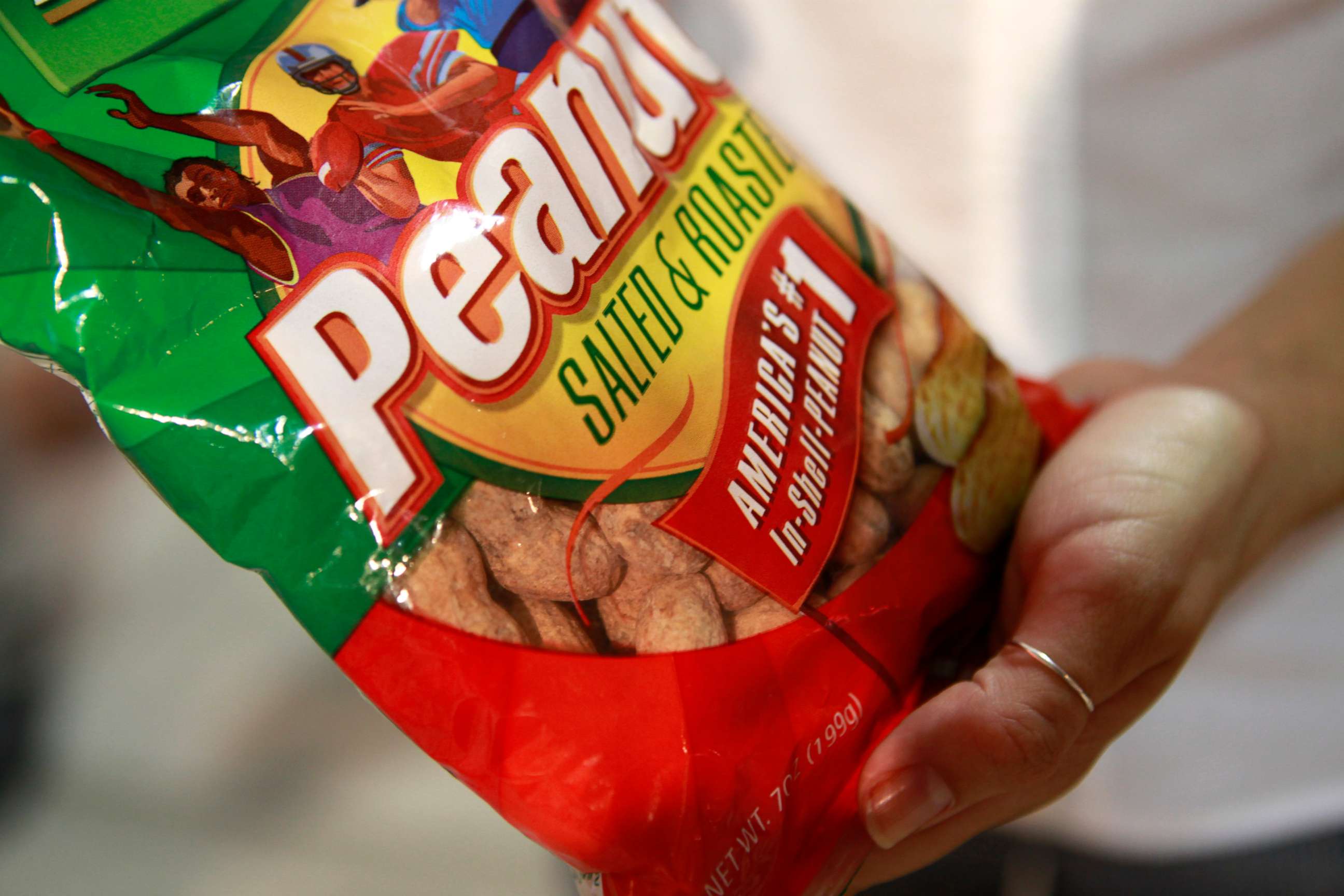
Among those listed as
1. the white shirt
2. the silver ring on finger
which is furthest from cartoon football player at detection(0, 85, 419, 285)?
the white shirt

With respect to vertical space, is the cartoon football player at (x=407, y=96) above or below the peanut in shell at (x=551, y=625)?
above

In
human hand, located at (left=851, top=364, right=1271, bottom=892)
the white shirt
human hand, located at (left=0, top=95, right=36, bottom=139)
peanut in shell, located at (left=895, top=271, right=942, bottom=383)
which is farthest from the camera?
the white shirt

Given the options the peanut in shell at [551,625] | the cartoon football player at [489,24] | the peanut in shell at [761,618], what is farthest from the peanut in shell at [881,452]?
the cartoon football player at [489,24]

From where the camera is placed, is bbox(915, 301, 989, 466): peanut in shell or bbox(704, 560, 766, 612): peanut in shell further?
bbox(915, 301, 989, 466): peanut in shell

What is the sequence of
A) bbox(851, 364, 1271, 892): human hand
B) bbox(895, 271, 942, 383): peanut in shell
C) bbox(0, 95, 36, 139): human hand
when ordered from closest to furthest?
1. bbox(0, 95, 36, 139): human hand
2. bbox(851, 364, 1271, 892): human hand
3. bbox(895, 271, 942, 383): peanut in shell

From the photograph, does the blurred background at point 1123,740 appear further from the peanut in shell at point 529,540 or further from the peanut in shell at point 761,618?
the peanut in shell at point 529,540

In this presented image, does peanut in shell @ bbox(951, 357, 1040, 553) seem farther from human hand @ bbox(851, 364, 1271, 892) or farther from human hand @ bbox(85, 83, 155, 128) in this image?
human hand @ bbox(85, 83, 155, 128)

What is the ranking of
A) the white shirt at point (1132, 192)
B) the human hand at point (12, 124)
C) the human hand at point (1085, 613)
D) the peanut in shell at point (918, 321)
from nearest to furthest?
the human hand at point (12, 124) < the human hand at point (1085, 613) < the peanut in shell at point (918, 321) < the white shirt at point (1132, 192)

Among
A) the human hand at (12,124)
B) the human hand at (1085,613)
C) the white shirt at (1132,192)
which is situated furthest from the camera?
the white shirt at (1132,192)
